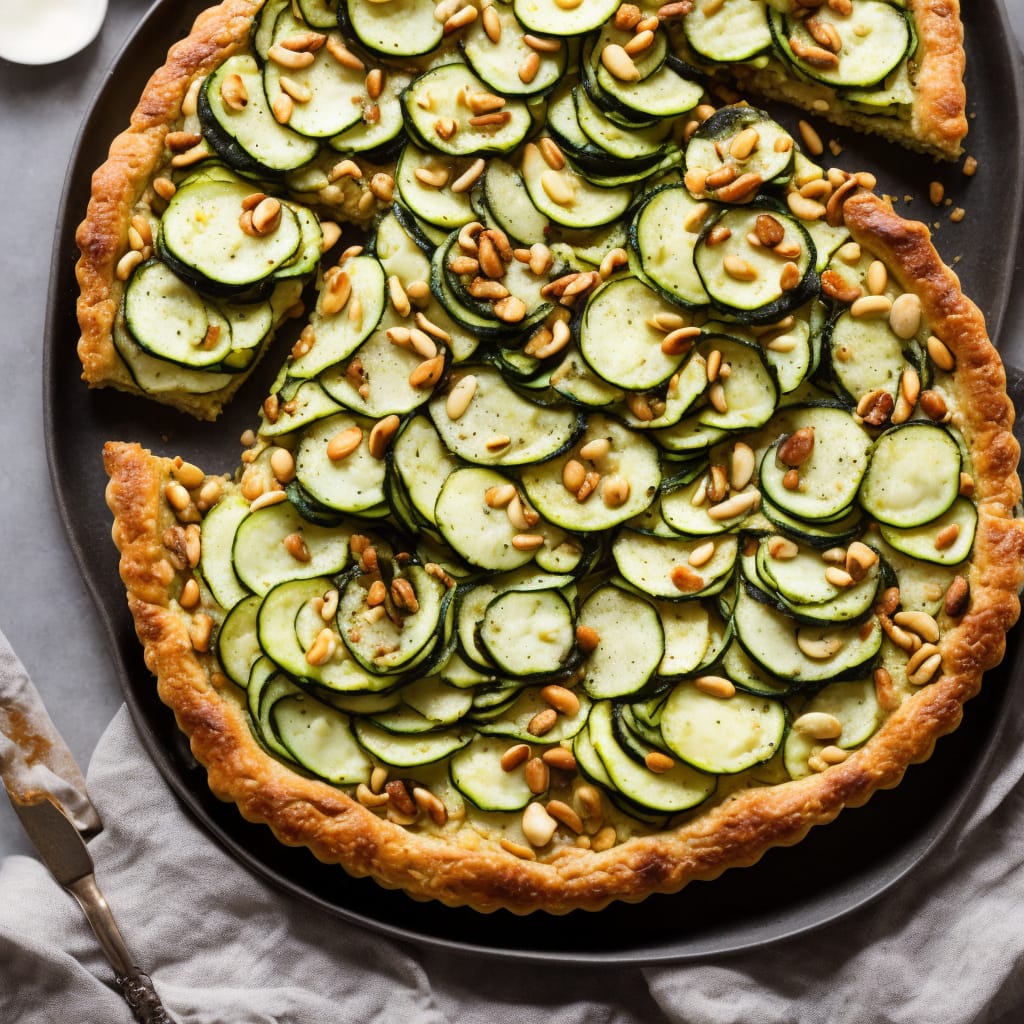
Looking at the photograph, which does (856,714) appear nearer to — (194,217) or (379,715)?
(379,715)

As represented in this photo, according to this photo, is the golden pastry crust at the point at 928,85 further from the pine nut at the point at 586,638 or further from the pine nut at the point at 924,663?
the pine nut at the point at 586,638

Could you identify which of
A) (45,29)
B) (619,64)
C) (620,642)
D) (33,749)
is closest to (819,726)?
(620,642)

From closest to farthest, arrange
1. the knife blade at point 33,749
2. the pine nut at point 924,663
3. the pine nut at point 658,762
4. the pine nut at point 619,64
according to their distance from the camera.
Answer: the pine nut at point 658,762 < the pine nut at point 924,663 < the pine nut at point 619,64 < the knife blade at point 33,749

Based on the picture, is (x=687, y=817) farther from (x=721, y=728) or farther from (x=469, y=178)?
(x=469, y=178)

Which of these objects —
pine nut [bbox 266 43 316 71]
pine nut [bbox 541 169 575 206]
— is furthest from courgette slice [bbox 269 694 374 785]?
pine nut [bbox 266 43 316 71]

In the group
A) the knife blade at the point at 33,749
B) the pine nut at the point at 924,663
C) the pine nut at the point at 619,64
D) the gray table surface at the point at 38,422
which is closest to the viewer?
the pine nut at the point at 924,663

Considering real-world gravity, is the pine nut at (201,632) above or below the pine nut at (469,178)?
below

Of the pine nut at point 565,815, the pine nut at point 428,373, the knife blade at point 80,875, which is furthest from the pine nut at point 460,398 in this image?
the knife blade at point 80,875
